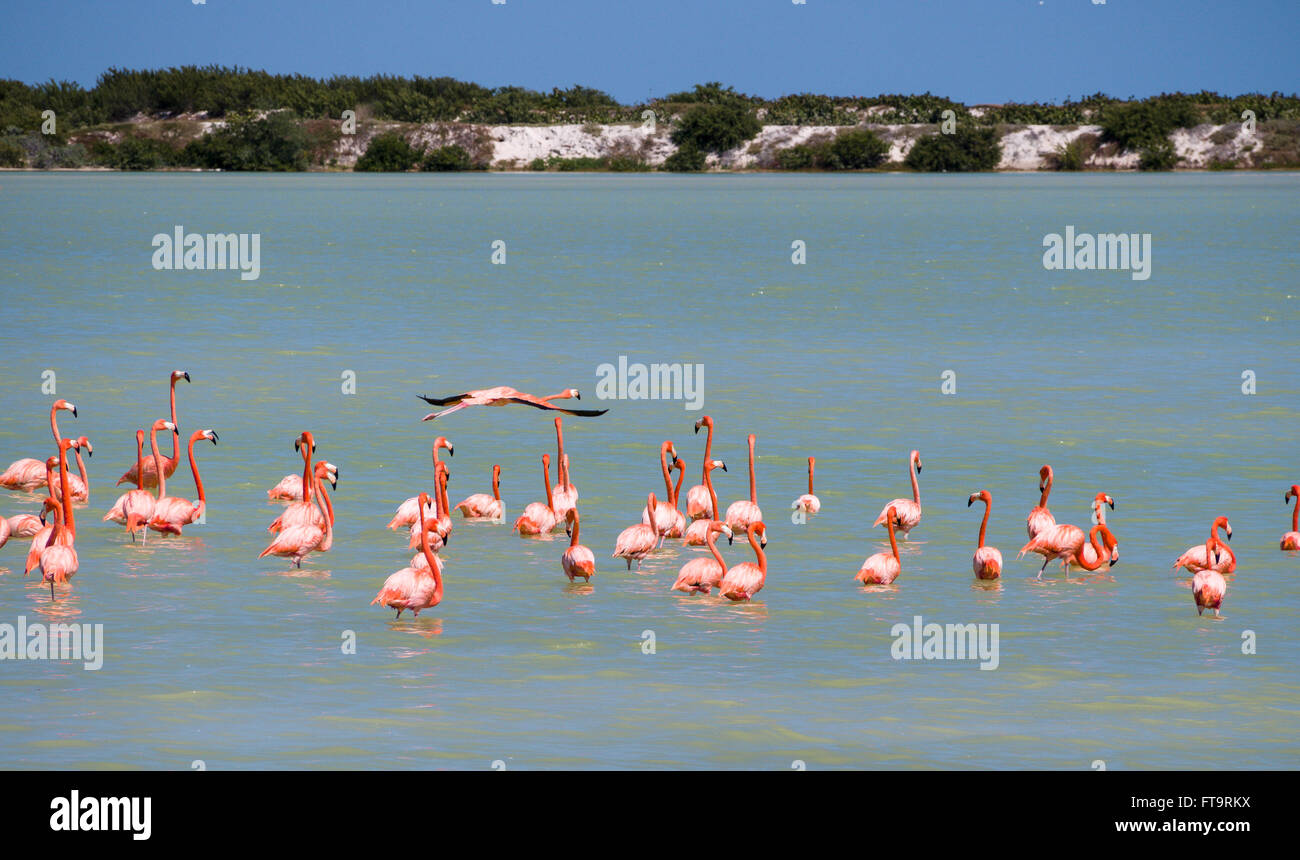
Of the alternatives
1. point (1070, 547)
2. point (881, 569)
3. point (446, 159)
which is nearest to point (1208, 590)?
point (1070, 547)

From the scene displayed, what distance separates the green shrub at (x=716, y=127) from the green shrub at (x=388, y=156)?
1870cm

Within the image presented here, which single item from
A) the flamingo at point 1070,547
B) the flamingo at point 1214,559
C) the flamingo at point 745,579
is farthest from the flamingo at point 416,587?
the flamingo at point 1214,559

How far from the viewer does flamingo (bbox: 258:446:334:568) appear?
46.2 feet

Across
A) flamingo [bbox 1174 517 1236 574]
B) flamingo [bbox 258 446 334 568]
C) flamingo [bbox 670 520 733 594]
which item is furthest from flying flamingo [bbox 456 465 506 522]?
flamingo [bbox 1174 517 1236 574]

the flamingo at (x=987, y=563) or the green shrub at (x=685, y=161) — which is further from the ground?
the green shrub at (x=685, y=161)

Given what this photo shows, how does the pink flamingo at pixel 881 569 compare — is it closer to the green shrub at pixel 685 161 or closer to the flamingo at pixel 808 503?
the flamingo at pixel 808 503

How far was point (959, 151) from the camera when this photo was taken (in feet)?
429

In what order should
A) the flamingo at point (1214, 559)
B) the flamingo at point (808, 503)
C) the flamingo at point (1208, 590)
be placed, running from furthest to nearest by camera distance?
the flamingo at point (808, 503), the flamingo at point (1214, 559), the flamingo at point (1208, 590)

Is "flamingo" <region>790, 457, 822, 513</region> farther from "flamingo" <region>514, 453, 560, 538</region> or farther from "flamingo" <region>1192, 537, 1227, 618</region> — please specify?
"flamingo" <region>1192, 537, 1227, 618</region>

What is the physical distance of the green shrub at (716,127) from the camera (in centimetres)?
12962

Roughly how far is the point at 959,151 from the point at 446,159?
3594cm

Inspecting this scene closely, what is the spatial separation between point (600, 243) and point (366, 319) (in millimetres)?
24727

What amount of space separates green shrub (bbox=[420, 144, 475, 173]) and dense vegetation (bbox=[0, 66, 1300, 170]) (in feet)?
0.23
